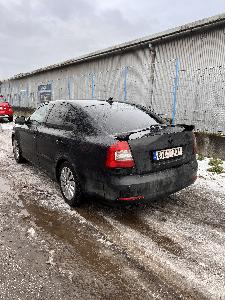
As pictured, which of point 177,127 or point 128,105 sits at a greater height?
point 128,105

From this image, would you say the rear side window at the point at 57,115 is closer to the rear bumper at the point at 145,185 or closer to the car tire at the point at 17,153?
the rear bumper at the point at 145,185

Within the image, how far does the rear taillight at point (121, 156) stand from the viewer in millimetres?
3654

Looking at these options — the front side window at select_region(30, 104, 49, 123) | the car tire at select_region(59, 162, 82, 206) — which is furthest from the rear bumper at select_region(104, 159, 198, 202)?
the front side window at select_region(30, 104, 49, 123)

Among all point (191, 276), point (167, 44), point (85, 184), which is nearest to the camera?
point (191, 276)

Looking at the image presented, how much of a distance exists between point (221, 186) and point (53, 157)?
322 cm

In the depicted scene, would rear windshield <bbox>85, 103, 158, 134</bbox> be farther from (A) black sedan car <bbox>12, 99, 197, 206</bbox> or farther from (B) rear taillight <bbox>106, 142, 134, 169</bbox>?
(B) rear taillight <bbox>106, 142, 134, 169</bbox>

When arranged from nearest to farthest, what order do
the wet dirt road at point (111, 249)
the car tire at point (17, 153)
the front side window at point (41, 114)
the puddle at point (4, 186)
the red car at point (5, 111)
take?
the wet dirt road at point (111, 249) < the puddle at point (4, 186) < the front side window at point (41, 114) < the car tire at point (17, 153) < the red car at point (5, 111)

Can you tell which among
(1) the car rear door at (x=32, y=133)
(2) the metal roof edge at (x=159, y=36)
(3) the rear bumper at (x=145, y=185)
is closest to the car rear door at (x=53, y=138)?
(1) the car rear door at (x=32, y=133)

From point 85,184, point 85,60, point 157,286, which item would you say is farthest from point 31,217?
point 85,60

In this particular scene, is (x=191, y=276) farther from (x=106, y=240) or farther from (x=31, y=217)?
(x=31, y=217)

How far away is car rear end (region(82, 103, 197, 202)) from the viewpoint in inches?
144

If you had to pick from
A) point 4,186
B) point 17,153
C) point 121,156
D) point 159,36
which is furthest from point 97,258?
point 159,36

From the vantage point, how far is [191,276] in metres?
2.87

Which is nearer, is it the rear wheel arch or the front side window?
the rear wheel arch
